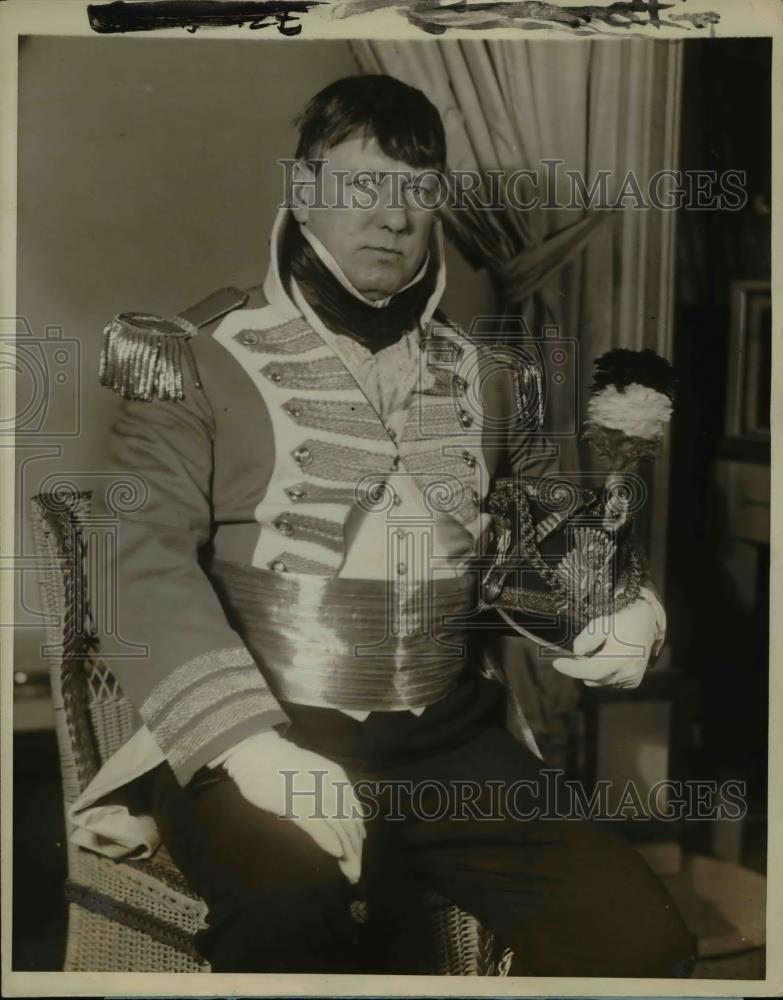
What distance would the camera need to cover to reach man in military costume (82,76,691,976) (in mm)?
1538

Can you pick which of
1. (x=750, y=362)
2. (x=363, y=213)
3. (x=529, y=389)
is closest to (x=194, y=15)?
(x=363, y=213)

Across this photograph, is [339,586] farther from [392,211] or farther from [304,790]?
[392,211]

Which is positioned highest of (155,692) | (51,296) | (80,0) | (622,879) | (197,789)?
(80,0)

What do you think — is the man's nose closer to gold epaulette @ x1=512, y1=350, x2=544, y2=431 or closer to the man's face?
the man's face

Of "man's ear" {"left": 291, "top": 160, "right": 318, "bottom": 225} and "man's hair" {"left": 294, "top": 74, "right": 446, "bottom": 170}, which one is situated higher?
"man's hair" {"left": 294, "top": 74, "right": 446, "bottom": 170}

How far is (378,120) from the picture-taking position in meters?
1.58

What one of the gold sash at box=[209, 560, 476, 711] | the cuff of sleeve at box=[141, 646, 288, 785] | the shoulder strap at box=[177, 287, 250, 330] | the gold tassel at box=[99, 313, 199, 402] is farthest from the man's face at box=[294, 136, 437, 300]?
the cuff of sleeve at box=[141, 646, 288, 785]

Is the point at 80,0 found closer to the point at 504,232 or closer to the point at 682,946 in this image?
the point at 504,232

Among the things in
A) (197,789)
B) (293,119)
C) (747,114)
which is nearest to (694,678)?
(197,789)

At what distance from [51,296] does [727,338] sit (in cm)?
103

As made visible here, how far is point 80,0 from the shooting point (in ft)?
5.27

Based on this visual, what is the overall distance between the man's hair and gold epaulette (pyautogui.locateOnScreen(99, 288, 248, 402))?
27 centimetres

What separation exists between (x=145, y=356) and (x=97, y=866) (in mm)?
767

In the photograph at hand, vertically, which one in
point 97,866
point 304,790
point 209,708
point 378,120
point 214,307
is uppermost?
point 378,120
